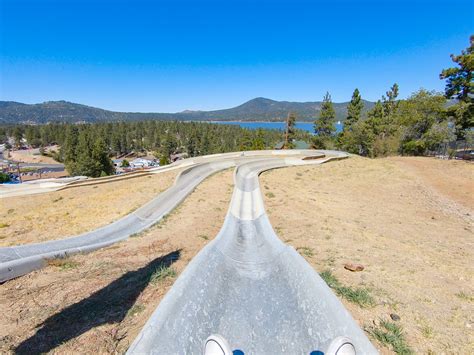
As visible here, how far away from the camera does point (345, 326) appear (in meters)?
3.73

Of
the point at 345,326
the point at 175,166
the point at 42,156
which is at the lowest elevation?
the point at 42,156

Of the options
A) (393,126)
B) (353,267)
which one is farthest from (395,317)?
(393,126)

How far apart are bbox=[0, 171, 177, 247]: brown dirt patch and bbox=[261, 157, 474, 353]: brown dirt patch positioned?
27.0 ft

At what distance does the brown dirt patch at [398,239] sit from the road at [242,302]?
96cm

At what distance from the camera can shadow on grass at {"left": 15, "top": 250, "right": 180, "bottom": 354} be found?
3.96m

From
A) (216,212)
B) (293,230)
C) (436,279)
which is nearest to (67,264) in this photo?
(216,212)

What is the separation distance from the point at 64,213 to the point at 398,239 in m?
16.5

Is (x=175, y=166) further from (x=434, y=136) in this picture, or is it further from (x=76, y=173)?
(x=76, y=173)

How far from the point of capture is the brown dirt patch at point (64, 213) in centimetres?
1025

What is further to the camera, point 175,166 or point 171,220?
point 175,166

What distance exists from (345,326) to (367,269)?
348 centimetres

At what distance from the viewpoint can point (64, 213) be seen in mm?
13141

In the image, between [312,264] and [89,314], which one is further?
[312,264]

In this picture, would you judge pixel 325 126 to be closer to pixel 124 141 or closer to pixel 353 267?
pixel 353 267
